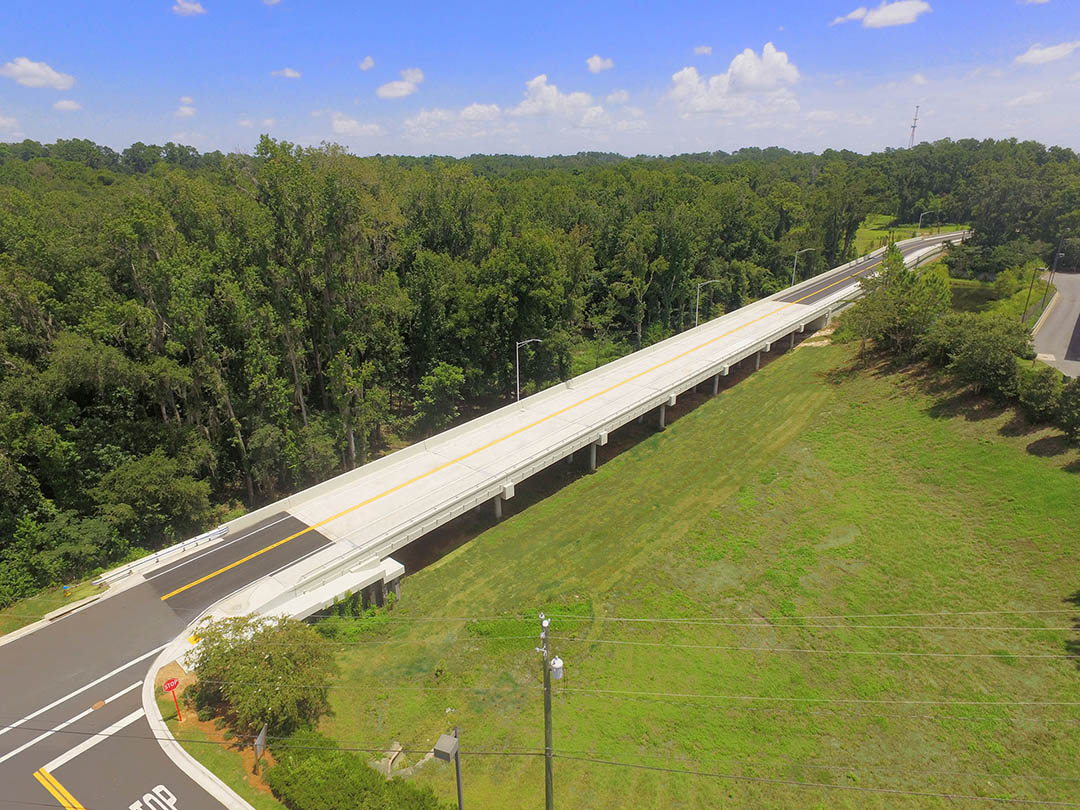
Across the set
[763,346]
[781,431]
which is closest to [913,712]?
[781,431]

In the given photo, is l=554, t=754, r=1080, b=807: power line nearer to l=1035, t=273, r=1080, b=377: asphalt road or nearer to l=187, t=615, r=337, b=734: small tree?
l=187, t=615, r=337, b=734: small tree

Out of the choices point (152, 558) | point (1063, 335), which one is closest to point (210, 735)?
point (152, 558)

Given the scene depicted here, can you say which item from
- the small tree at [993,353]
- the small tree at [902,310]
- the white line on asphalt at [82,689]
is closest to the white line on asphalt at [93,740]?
the white line on asphalt at [82,689]

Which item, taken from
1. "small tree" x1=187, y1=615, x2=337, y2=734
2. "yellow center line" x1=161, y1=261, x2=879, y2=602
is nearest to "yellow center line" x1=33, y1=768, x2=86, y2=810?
"small tree" x1=187, y1=615, x2=337, y2=734

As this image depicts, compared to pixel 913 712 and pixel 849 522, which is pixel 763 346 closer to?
pixel 849 522

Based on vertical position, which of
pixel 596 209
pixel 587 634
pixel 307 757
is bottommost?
pixel 587 634
